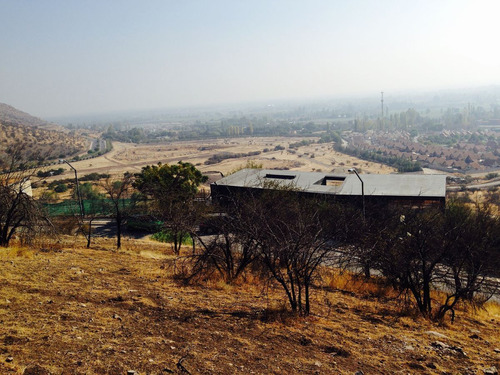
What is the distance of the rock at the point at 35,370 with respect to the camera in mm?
5914

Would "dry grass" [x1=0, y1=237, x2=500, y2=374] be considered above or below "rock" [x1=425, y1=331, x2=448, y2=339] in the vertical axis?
above

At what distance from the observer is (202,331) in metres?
8.09

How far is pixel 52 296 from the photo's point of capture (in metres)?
9.32

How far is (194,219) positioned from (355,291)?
26.9ft

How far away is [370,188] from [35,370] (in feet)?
97.1

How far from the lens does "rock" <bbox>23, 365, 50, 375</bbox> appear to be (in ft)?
19.4

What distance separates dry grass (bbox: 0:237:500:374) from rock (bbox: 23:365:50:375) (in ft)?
0.32

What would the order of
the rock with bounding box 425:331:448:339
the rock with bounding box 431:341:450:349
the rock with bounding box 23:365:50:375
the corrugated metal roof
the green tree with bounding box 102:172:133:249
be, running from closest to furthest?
the rock with bounding box 23:365:50:375 → the rock with bounding box 431:341:450:349 → the rock with bounding box 425:331:448:339 → the green tree with bounding box 102:172:133:249 → the corrugated metal roof

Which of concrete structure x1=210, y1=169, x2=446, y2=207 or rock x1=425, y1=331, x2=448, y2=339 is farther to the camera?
concrete structure x1=210, y1=169, x2=446, y2=207

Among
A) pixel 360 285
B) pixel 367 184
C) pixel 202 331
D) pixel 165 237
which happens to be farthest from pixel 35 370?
pixel 367 184

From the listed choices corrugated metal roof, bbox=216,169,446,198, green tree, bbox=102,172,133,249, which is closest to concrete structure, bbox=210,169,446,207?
corrugated metal roof, bbox=216,169,446,198

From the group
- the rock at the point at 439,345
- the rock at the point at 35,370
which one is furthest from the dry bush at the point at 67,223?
the rock at the point at 439,345

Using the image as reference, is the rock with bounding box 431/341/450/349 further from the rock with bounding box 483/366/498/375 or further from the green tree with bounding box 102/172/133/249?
the green tree with bounding box 102/172/133/249

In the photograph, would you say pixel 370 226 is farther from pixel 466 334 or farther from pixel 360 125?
pixel 360 125
